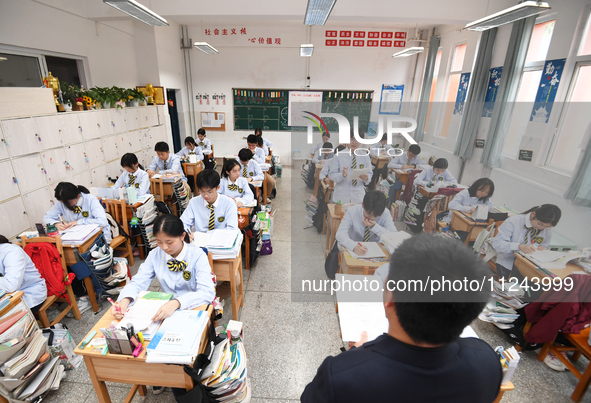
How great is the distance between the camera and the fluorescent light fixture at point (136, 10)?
327 centimetres

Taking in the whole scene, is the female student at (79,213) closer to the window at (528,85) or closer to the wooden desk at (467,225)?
the wooden desk at (467,225)

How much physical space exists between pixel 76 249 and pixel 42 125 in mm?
1979

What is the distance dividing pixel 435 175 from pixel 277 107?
17.2ft

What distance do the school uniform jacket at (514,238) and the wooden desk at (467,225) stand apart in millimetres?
389

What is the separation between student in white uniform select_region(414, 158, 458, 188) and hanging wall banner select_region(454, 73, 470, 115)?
6.83 ft

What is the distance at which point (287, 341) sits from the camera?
236 cm

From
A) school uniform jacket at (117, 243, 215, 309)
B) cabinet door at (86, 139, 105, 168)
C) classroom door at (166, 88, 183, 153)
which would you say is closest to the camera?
school uniform jacket at (117, 243, 215, 309)

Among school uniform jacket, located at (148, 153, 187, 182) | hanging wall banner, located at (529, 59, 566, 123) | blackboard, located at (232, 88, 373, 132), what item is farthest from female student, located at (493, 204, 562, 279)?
blackboard, located at (232, 88, 373, 132)

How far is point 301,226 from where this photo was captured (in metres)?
4.55

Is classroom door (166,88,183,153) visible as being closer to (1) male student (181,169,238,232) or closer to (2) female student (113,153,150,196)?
(2) female student (113,153,150,196)

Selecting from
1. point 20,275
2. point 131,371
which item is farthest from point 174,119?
point 131,371

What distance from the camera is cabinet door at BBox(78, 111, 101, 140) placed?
4.09 m

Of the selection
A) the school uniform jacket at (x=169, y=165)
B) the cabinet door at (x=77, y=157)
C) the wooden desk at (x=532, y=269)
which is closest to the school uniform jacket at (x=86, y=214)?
the cabinet door at (x=77, y=157)

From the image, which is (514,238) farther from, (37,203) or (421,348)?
(37,203)
